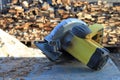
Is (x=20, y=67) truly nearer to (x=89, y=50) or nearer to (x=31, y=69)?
(x=31, y=69)

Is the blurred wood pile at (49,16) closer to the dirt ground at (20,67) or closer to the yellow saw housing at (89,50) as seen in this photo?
the dirt ground at (20,67)

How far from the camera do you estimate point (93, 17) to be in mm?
11328

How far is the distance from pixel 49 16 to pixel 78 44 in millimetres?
5320

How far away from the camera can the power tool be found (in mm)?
5805

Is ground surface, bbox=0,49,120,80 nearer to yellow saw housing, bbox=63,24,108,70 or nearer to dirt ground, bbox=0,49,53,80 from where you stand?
dirt ground, bbox=0,49,53,80

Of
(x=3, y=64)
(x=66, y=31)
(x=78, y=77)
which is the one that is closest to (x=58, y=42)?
(x=66, y=31)

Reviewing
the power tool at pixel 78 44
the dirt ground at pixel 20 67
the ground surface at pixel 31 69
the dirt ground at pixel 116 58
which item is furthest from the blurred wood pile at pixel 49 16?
the power tool at pixel 78 44

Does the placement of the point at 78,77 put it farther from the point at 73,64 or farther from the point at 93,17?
the point at 93,17

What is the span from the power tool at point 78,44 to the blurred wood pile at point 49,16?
3.48m

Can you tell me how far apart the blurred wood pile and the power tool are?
348 cm

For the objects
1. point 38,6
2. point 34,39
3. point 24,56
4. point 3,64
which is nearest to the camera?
point 3,64

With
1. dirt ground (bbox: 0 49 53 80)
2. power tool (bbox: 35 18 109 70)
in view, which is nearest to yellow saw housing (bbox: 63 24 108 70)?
power tool (bbox: 35 18 109 70)

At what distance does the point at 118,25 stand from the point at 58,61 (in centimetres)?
494

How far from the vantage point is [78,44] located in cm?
603
